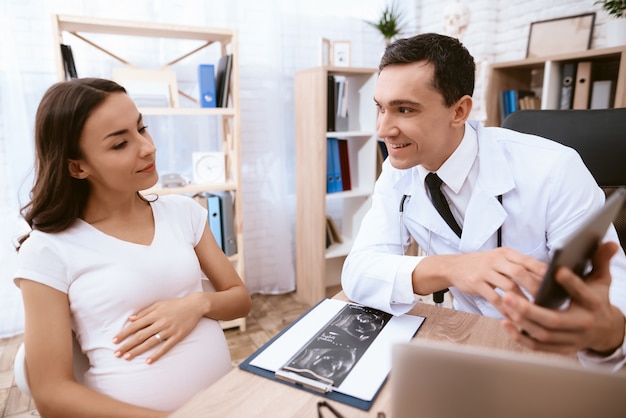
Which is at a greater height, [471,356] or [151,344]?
[471,356]

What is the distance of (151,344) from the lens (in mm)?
985

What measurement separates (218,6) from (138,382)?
233 centimetres

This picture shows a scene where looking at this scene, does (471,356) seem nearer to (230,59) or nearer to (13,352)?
(230,59)

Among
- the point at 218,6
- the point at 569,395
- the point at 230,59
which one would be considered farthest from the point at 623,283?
the point at 218,6

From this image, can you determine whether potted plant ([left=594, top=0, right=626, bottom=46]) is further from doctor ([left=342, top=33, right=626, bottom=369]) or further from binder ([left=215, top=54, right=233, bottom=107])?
binder ([left=215, top=54, right=233, bottom=107])

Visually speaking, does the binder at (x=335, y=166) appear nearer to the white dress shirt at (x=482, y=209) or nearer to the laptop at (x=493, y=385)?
the white dress shirt at (x=482, y=209)

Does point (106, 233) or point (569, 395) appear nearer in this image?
point (569, 395)

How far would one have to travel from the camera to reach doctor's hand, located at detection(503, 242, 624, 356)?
577mm

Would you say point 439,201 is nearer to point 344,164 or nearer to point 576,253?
point 576,253

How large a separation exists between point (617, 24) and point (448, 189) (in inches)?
63.3

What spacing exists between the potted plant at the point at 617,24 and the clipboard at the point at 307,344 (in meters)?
1.96

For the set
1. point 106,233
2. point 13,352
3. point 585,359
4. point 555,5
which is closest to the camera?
point 585,359

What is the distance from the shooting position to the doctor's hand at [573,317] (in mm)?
577

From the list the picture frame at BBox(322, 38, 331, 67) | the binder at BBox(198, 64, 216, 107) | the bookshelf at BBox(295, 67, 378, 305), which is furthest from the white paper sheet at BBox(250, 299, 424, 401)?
the picture frame at BBox(322, 38, 331, 67)
